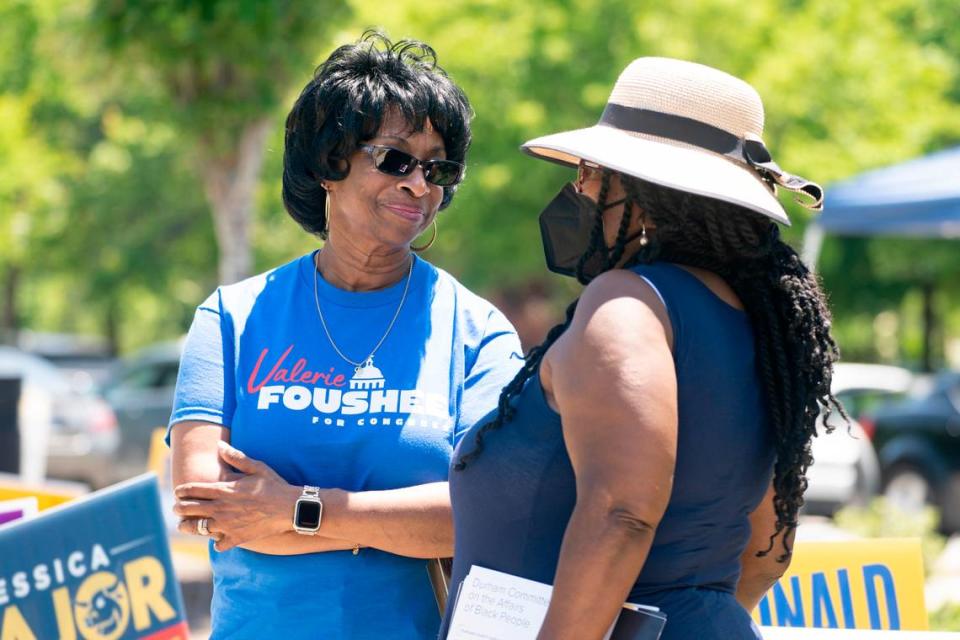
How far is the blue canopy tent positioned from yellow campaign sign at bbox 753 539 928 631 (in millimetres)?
6338

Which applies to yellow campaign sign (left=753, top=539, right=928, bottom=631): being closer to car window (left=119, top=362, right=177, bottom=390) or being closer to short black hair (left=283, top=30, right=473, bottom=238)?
short black hair (left=283, top=30, right=473, bottom=238)

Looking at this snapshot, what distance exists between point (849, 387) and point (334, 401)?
12563mm

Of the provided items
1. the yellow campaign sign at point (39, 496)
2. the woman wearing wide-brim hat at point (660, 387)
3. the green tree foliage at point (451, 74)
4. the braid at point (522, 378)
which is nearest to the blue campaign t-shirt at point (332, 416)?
the woman wearing wide-brim hat at point (660, 387)

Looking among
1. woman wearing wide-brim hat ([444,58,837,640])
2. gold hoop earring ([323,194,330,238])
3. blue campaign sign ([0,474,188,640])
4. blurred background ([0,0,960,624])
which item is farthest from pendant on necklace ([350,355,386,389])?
blurred background ([0,0,960,624])

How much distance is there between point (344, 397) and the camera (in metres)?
2.45

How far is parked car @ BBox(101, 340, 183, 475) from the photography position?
478 inches

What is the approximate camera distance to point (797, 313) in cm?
198

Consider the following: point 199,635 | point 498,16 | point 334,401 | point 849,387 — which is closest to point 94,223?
point 498,16

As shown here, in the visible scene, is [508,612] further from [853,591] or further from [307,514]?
[853,591]

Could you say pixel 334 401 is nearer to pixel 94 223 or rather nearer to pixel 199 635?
pixel 199 635

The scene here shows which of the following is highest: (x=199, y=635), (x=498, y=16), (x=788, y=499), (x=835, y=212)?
(x=498, y=16)

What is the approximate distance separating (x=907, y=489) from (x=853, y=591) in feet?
28.9

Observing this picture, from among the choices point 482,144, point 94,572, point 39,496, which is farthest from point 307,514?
point 482,144

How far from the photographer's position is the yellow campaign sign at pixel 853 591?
3301 mm
